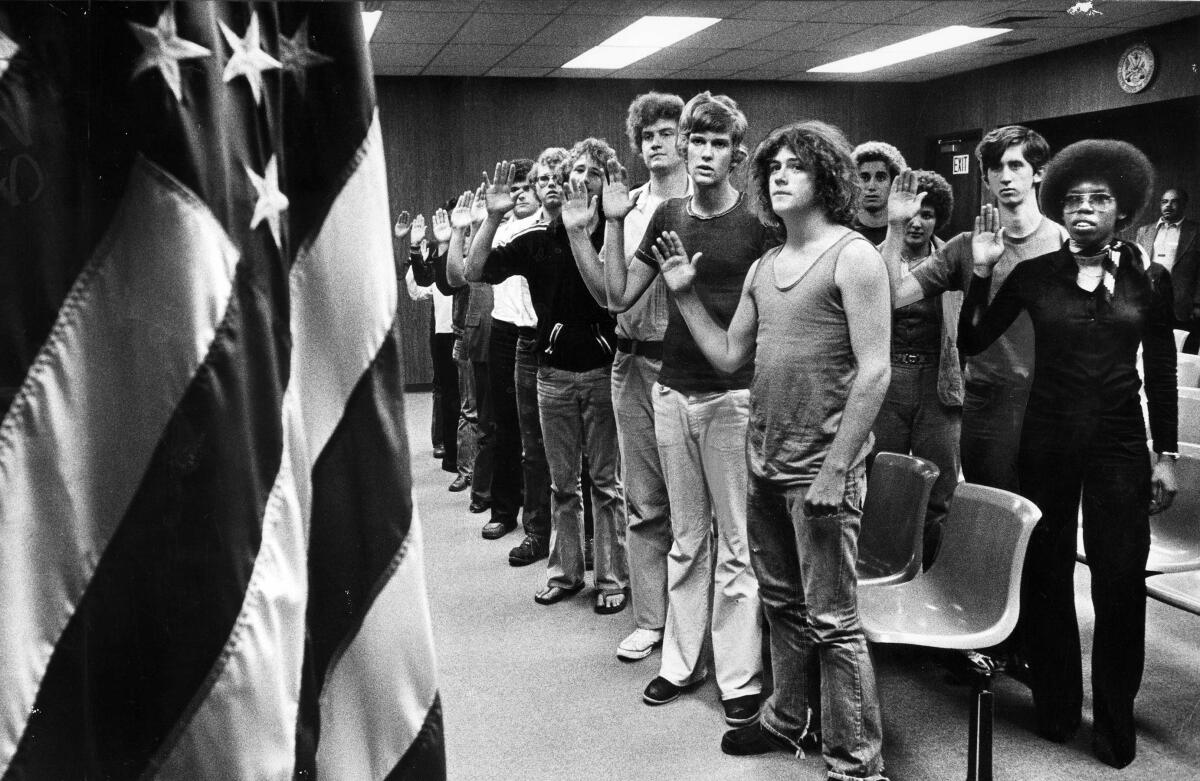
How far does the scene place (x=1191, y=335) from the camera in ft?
10.8

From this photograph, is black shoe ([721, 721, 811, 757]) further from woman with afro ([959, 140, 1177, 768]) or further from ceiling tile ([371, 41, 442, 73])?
ceiling tile ([371, 41, 442, 73])

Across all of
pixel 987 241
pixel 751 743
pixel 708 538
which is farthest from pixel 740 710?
pixel 987 241

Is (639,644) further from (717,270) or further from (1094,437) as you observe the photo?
(1094,437)

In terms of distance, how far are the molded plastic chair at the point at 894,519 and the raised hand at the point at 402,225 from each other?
1.54 meters

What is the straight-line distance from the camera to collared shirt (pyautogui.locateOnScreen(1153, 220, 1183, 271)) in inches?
87.6

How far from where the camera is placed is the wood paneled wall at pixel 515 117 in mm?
2080

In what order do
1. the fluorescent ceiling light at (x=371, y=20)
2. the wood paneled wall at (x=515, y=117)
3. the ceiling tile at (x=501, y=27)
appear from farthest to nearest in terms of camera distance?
1. the wood paneled wall at (x=515, y=117)
2. the ceiling tile at (x=501, y=27)
3. the fluorescent ceiling light at (x=371, y=20)

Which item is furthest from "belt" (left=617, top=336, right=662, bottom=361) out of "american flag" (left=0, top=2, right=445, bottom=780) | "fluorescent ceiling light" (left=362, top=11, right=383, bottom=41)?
"american flag" (left=0, top=2, right=445, bottom=780)

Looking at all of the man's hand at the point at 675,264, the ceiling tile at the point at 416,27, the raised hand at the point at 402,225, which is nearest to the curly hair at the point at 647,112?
the man's hand at the point at 675,264

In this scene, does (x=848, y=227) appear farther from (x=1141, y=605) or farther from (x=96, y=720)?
(x=96, y=720)

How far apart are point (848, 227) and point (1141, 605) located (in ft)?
3.91

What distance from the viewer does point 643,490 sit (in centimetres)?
317

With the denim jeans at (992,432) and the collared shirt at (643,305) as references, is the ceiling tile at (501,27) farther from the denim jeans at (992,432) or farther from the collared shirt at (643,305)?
the denim jeans at (992,432)

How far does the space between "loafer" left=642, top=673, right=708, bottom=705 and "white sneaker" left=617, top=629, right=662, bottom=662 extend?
24cm
